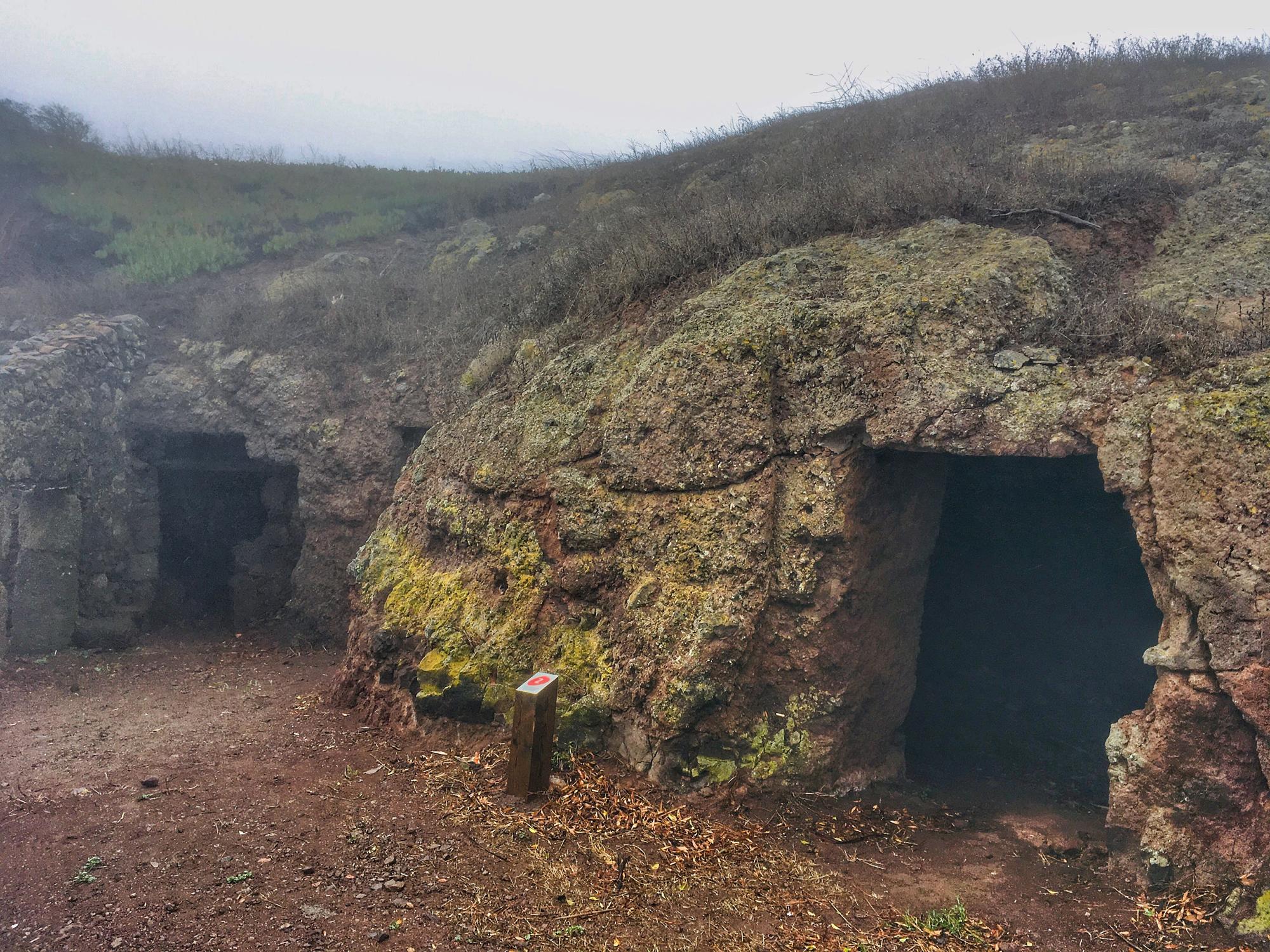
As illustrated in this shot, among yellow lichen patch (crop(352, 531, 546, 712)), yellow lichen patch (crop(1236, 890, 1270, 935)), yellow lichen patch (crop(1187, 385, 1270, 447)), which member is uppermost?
yellow lichen patch (crop(1187, 385, 1270, 447))

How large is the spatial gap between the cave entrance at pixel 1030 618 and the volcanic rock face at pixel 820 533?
2172 mm

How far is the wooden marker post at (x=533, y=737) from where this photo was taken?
5.17 meters

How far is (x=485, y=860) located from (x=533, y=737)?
818 mm

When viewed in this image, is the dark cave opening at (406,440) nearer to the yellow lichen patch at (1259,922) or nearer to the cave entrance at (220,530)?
the cave entrance at (220,530)

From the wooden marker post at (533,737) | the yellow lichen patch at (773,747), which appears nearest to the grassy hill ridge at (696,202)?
the yellow lichen patch at (773,747)

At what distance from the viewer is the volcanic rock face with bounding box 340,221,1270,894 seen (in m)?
4.39

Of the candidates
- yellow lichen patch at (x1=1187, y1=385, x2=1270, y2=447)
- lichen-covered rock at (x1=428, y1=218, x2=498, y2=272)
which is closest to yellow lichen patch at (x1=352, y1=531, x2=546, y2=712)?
yellow lichen patch at (x1=1187, y1=385, x2=1270, y2=447)

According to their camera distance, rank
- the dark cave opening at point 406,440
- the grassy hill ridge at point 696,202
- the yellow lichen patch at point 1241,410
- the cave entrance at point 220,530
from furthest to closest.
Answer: the cave entrance at point 220,530 < the dark cave opening at point 406,440 < the grassy hill ridge at point 696,202 < the yellow lichen patch at point 1241,410

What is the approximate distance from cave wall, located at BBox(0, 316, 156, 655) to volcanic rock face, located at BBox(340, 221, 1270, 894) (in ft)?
17.0

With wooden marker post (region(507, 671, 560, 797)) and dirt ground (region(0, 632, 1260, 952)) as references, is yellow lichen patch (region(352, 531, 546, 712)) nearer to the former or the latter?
dirt ground (region(0, 632, 1260, 952))

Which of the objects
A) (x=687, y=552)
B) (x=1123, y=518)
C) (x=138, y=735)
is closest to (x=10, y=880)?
(x=138, y=735)

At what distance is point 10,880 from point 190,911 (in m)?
1.16

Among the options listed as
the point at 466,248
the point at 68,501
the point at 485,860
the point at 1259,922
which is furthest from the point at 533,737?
the point at 466,248

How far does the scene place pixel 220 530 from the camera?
37.9 ft
